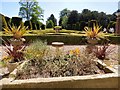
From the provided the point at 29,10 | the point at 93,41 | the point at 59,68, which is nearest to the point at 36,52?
the point at 59,68

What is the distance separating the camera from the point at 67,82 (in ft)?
8.75

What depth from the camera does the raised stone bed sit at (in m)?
2.56

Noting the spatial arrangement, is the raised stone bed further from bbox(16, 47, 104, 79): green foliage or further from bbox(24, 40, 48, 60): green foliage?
bbox(24, 40, 48, 60): green foliage

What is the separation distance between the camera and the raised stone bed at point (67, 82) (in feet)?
8.39

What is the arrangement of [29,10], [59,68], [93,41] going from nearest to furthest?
1. [59,68]
2. [93,41]
3. [29,10]

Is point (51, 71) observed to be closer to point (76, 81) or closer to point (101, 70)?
point (76, 81)

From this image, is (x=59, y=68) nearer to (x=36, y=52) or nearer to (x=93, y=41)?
(x=36, y=52)

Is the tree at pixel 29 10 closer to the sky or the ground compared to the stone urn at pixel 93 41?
closer to the sky

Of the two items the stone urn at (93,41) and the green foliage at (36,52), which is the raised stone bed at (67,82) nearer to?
the green foliage at (36,52)

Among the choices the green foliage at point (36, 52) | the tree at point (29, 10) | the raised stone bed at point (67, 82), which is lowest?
the raised stone bed at point (67, 82)

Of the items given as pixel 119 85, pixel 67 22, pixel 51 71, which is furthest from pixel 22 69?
pixel 67 22

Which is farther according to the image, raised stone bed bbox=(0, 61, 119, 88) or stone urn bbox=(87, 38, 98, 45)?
stone urn bbox=(87, 38, 98, 45)

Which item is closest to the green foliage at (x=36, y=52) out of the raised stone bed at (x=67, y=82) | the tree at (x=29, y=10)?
the raised stone bed at (x=67, y=82)

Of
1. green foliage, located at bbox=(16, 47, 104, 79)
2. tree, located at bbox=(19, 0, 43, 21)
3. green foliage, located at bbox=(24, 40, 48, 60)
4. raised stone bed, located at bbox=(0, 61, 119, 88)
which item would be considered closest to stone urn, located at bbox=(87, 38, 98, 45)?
green foliage, located at bbox=(24, 40, 48, 60)
